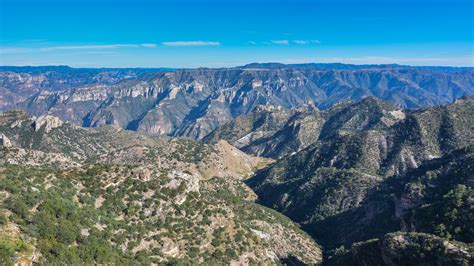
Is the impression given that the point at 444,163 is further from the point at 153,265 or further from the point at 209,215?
the point at 153,265

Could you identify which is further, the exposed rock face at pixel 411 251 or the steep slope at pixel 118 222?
the exposed rock face at pixel 411 251

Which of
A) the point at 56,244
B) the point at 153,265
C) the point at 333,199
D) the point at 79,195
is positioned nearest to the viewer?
the point at 56,244

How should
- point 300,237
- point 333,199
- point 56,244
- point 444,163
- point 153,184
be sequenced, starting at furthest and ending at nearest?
point 333,199 → point 444,163 → point 300,237 → point 153,184 → point 56,244

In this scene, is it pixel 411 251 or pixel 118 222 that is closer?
pixel 411 251

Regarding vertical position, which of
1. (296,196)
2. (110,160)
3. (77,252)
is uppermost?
(77,252)

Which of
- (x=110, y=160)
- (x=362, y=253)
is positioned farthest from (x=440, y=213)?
(x=110, y=160)

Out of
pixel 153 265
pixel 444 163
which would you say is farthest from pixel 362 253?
pixel 444 163

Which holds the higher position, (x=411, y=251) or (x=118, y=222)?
(x=118, y=222)

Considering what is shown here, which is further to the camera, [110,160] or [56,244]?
[110,160]

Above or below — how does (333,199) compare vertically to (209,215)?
below

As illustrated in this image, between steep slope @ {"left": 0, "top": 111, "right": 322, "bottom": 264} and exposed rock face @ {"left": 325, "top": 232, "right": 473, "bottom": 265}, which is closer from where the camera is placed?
steep slope @ {"left": 0, "top": 111, "right": 322, "bottom": 264}
